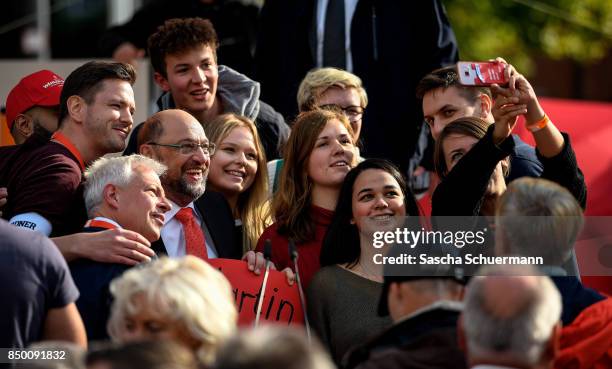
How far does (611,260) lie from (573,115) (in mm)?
3706

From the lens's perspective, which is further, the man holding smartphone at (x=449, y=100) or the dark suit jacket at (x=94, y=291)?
the man holding smartphone at (x=449, y=100)

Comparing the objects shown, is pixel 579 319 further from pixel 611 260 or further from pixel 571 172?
pixel 611 260

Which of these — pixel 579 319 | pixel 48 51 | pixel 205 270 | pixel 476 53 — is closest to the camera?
pixel 205 270

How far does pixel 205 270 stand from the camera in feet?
15.3

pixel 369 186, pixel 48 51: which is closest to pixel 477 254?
pixel 369 186

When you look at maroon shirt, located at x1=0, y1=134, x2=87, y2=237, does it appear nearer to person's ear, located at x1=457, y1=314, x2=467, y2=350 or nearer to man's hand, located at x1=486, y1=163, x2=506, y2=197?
man's hand, located at x1=486, y1=163, x2=506, y2=197

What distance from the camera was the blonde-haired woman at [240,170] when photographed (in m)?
7.07

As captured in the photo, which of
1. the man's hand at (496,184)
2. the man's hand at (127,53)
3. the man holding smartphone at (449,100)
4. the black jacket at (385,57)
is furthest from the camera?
the man's hand at (127,53)

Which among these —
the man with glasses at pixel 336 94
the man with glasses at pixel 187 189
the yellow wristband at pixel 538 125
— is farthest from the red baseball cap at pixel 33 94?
the yellow wristband at pixel 538 125

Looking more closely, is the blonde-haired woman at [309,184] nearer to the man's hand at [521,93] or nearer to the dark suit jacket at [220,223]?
the dark suit jacket at [220,223]

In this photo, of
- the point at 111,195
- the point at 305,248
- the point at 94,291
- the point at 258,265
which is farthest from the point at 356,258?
the point at 94,291

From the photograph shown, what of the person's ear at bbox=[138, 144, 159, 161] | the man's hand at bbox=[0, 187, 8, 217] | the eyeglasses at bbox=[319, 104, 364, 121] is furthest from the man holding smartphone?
the man's hand at bbox=[0, 187, 8, 217]

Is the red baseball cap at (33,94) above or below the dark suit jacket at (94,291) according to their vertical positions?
above

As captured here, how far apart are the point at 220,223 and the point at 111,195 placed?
97cm
